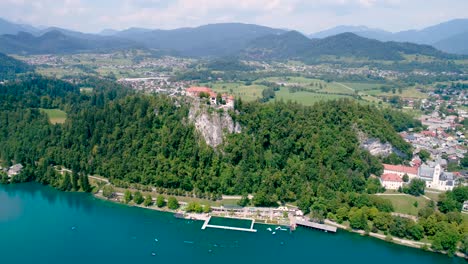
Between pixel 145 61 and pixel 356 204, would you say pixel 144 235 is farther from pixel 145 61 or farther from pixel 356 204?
pixel 145 61

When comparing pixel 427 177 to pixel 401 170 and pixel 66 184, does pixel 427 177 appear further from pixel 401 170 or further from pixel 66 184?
pixel 66 184

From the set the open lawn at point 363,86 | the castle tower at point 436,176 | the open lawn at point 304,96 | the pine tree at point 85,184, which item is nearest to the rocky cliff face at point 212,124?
the pine tree at point 85,184

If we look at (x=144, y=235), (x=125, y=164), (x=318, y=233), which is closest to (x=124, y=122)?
(x=125, y=164)

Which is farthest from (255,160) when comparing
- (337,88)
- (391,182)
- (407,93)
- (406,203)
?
(407,93)

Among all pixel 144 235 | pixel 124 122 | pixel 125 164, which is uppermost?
pixel 124 122

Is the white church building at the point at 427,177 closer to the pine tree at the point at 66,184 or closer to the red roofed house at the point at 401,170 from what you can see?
the red roofed house at the point at 401,170

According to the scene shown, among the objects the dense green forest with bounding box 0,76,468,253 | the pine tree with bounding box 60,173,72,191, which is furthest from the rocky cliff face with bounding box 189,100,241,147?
the pine tree with bounding box 60,173,72,191

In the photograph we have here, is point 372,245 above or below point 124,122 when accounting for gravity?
below
